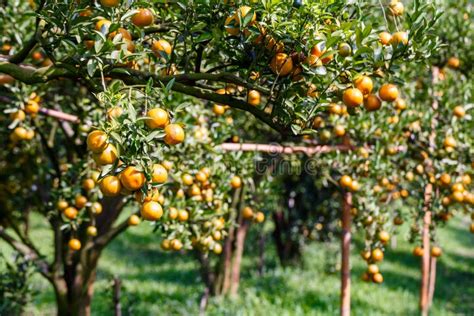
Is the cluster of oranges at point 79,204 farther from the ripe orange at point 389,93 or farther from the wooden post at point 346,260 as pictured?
the ripe orange at point 389,93

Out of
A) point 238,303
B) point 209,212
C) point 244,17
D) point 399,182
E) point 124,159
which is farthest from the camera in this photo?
point 238,303

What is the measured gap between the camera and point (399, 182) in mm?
4070

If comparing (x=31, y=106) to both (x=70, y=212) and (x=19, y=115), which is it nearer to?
(x=19, y=115)

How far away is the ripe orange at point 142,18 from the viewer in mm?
1983

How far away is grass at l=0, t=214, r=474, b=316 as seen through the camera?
626 centimetres

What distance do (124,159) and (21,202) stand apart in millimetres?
5301

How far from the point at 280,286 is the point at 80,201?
168 inches

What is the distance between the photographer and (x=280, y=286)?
710 cm

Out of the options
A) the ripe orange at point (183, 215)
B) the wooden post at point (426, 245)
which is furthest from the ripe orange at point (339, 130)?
the ripe orange at point (183, 215)

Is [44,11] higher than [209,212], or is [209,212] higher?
[44,11]

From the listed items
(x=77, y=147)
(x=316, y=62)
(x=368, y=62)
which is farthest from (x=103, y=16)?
(x=77, y=147)

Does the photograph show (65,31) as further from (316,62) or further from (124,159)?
(316,62)

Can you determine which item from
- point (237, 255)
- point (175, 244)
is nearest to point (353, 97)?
point (175, 244)

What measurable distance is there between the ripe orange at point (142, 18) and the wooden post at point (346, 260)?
236cm
